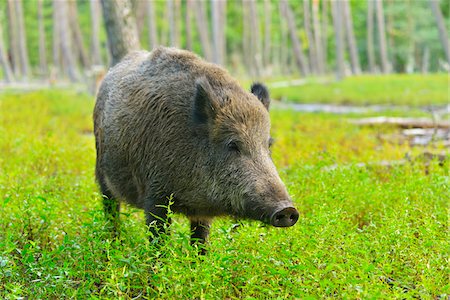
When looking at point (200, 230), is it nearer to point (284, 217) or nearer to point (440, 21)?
point (284, 217)

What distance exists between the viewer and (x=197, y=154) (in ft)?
15.8

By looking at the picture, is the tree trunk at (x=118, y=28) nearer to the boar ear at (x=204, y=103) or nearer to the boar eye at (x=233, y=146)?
the boar ear at (x=204, y=103)

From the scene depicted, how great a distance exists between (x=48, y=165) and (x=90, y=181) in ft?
3.96

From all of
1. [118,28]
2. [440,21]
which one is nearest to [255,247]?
[118,28]

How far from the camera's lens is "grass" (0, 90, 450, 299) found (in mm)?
3898

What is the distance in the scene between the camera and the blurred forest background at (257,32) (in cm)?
3600

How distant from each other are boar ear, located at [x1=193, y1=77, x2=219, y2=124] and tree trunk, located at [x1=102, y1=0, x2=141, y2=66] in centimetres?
599

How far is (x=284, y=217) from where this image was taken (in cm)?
400

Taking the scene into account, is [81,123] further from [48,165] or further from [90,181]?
[90,181]

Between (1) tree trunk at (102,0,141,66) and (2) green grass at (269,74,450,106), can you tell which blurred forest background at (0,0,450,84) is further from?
(1) tree trunk at (102,0,141,66)

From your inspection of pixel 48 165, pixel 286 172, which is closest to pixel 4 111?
pixel 48 165

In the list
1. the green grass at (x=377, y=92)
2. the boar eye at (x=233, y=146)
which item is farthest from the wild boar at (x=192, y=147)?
the green grass at (x=377, y=92)

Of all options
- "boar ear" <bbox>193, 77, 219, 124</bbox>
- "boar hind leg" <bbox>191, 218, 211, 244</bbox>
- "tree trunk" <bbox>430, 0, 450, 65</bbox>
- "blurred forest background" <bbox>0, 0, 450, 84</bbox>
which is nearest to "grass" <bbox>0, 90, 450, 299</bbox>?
"boar hind leg" <bbox>191, 218, 211, 244</bbox>

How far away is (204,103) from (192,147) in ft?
1.21
